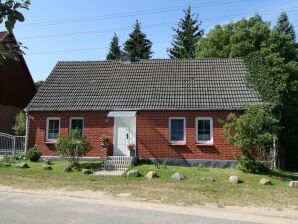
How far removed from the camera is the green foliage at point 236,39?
34094 millimetres

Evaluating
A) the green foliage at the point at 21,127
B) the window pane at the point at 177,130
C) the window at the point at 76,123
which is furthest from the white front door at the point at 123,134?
the green foliage at the point at 21,127

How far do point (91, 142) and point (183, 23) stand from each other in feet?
106

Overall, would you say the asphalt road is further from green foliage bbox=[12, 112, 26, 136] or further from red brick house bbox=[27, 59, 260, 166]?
green foliage bbox=[12, 112, 26, 136]

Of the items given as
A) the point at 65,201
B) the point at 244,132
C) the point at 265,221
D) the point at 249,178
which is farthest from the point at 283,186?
the point at 65,201

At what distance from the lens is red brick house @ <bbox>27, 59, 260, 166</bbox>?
22.2 metres

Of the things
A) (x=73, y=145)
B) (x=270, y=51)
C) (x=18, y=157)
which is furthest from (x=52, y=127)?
(x=270, y=51)

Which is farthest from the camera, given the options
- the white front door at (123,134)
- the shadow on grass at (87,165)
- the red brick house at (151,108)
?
the white front door at (123,134)

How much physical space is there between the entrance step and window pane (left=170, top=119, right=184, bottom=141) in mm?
2632

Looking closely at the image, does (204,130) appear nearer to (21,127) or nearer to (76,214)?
(21,127)

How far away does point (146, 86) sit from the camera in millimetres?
24484

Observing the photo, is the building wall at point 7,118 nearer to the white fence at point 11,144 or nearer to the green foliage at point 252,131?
the white fence at point 11,144

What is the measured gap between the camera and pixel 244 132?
774 inches

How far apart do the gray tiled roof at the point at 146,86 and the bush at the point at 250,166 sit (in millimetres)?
3219

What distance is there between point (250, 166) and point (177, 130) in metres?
4.72
